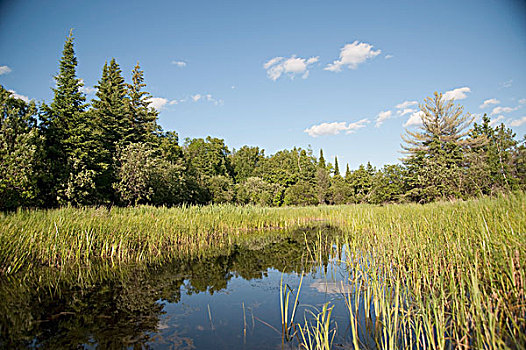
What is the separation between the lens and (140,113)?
27562 millimetres

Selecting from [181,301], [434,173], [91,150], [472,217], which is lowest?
[181,301]

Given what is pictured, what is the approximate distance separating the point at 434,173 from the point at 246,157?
3678 centimetres

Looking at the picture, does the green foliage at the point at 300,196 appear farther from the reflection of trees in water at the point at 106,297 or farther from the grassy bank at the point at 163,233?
the reflection of trees in water at the point at 106,297

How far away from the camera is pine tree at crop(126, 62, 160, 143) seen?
26672mm

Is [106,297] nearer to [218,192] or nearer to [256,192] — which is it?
[218,192]

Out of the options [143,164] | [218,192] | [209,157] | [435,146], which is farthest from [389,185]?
[209,157]

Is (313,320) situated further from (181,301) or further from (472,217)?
(472,217)

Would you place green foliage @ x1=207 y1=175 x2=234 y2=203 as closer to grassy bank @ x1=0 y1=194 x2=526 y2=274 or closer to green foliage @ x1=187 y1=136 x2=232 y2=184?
green foliage @ x1=187 y1=136 x2=232 y2=184

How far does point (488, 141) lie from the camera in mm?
23328

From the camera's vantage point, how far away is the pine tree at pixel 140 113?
26.7 meters

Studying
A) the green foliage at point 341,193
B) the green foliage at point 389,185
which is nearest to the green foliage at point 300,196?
the green foliage at point 341,193

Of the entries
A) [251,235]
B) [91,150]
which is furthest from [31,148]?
[251,235]

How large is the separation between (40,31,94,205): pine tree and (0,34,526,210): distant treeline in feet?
0.18

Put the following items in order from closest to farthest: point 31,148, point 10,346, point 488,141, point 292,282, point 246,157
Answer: point 10,346 < point 292,282 < point 31,148 < point 488,141 < point 246,157
